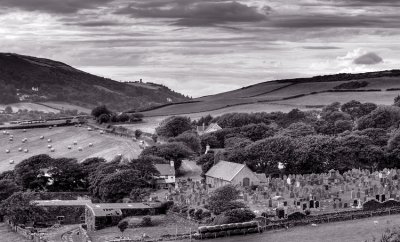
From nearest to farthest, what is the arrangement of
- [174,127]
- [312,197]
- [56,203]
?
[312,197]
[56,203]
[174,127]

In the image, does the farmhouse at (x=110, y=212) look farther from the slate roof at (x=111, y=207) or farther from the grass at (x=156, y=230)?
the grass at (x=156, y=230)

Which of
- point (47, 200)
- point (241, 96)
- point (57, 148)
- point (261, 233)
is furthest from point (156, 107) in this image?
point (261, 233)

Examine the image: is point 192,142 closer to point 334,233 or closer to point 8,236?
point 8,236

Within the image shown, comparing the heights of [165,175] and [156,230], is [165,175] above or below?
above

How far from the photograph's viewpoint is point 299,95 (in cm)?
15175

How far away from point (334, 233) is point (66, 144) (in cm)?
8072

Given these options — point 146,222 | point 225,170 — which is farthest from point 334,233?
point 225,170

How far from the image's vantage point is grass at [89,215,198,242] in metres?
53.1

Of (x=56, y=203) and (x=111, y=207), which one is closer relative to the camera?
(x=111, y=207)

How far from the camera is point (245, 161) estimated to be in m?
77.9

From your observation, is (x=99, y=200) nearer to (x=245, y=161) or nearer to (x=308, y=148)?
(x=245, y=161)

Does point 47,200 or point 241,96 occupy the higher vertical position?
point 241,96

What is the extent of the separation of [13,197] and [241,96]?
103231 mm

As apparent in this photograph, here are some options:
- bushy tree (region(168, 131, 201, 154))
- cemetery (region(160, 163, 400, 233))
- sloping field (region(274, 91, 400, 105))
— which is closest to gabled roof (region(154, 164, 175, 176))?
cemetery (region(160, 163, 400, 233))
